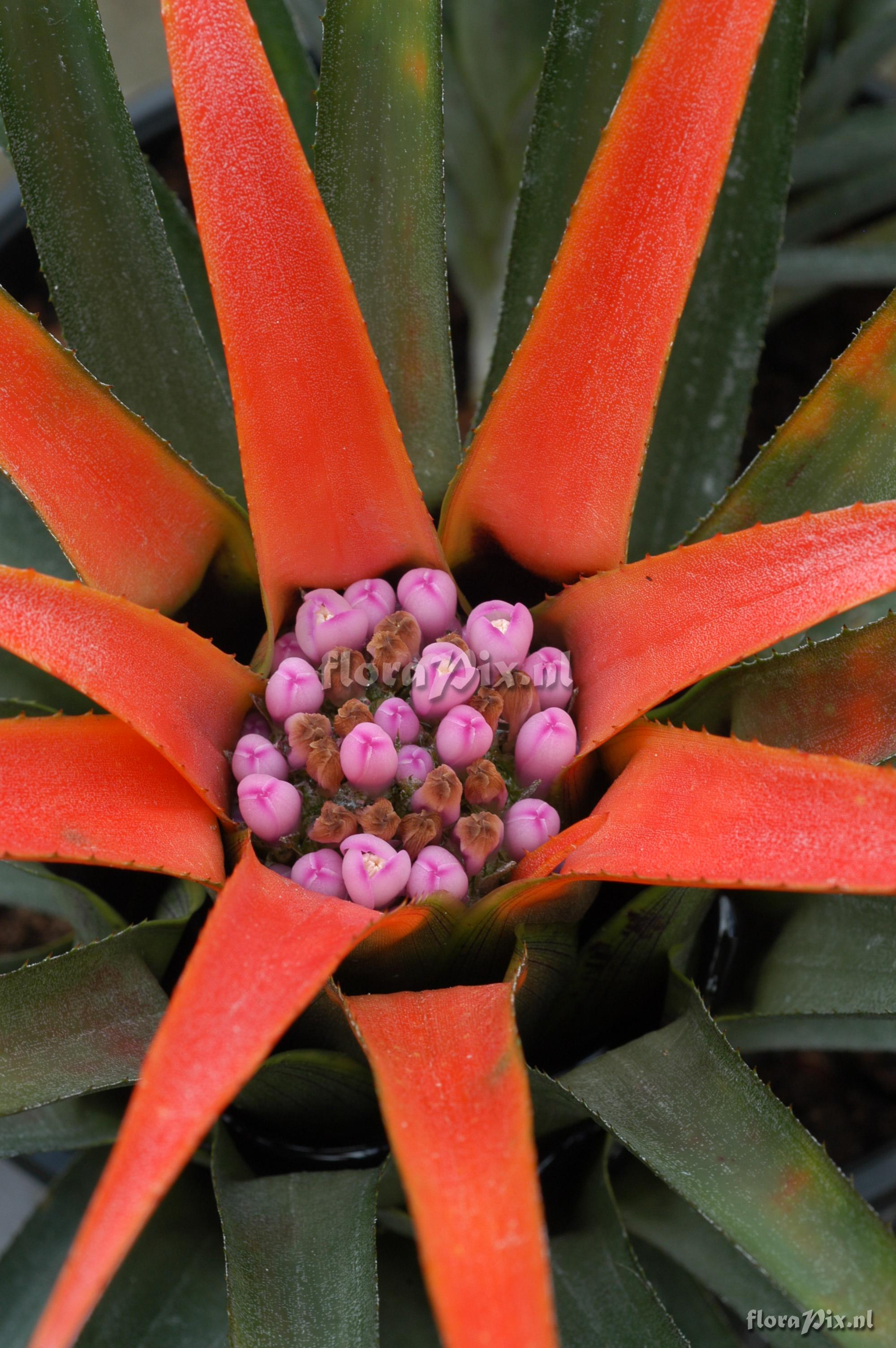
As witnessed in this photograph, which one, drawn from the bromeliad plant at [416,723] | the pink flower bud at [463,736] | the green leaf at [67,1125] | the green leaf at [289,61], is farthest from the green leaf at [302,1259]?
the green leaf at [289,61]

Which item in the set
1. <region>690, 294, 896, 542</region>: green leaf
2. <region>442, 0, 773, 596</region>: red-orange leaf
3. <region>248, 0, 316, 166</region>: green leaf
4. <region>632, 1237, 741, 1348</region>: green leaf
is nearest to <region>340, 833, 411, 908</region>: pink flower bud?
<region>442, 0, 773, 596</region>: red-orange leaf

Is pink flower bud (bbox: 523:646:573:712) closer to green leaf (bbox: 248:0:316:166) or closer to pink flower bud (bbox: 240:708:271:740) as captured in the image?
pink flower bud (bbox: 240:708:271:740)

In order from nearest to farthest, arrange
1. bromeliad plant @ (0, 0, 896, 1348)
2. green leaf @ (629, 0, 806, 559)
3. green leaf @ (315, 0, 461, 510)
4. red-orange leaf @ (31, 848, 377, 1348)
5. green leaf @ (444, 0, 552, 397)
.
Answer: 1. red-orange leaf @ (31, 848, 377, 1348)
2. bromeliad plant @ (0, 0, 896, 1348)
3. green leaf @ (315, 0, 461, 510)
4. green leaf @ (629, 0, 806, 559)
5. green leaf @ (444, 0, 552, 397)

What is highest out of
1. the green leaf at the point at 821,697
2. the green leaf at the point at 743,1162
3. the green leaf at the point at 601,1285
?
the green leaf at the point at 821,697

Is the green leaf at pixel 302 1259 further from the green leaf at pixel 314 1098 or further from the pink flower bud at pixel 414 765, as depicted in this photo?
the pink flower bud at pixel 414 765

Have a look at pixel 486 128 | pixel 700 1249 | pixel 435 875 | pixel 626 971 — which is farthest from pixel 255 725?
pixel 486 128
